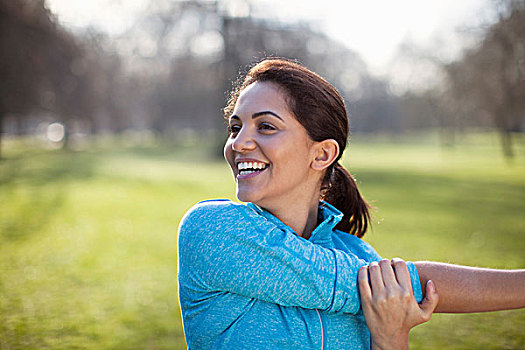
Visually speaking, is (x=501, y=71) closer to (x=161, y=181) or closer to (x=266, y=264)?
(x=161, y=181)

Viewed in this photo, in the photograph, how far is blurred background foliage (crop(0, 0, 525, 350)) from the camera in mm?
5430

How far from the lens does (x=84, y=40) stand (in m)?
38.6

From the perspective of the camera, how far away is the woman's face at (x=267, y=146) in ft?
5.49

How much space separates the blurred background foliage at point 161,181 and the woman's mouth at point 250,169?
585 mm

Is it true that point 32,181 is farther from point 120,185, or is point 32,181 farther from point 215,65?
point 215,65

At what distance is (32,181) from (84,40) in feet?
76.0

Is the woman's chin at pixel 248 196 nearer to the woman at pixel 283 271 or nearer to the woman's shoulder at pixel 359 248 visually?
the woman at pixel 283 271

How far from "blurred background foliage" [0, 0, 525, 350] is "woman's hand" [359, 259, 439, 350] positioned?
1064 millimetres

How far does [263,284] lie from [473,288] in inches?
26.2

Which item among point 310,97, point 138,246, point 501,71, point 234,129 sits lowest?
point 138,246

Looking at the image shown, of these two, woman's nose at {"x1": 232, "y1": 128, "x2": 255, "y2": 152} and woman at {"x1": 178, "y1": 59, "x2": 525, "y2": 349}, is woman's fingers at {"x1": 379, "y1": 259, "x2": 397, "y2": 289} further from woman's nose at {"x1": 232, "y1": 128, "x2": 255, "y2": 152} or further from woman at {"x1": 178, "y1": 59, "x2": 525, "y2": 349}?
woman's nose at {"x1": 232, "y1": 128, "x2": 255, "y2": 152}

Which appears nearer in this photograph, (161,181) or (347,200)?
(347,200)

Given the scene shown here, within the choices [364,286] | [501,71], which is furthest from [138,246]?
[501,71]

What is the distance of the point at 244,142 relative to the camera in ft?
5.52
